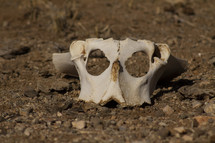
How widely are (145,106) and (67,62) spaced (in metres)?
1.20

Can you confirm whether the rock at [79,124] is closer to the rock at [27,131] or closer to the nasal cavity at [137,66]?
the rock at [27,131]

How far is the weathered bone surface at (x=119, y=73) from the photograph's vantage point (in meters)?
4.20

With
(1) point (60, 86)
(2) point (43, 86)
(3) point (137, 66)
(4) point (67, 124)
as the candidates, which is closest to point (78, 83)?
(1) point (60, 86)

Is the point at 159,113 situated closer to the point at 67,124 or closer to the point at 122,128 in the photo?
the point at 122,128

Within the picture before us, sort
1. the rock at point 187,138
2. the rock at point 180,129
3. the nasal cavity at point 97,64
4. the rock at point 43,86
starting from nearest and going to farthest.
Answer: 1. the rock at point 187,138
2. the rock at point 180,129
3. the rock at point 43,86
4. the nasal cavity at point 97,64

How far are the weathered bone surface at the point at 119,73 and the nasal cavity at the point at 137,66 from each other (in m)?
0.92

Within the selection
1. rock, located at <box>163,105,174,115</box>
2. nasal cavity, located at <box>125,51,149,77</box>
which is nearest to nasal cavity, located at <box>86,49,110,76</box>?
nasal cavity, located at <box>125,51,149,77</box>

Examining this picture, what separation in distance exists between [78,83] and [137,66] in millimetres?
1107

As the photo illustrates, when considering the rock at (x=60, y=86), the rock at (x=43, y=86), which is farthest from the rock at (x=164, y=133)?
the rock at (x=43, y=86)

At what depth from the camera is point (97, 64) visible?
20.1ft

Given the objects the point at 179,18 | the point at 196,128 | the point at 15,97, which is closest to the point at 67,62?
the point at 15,97

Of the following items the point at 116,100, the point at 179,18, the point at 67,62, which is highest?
the point at 179,18

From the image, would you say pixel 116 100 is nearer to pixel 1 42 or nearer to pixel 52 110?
pixel 52 110

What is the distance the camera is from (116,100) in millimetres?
4145
